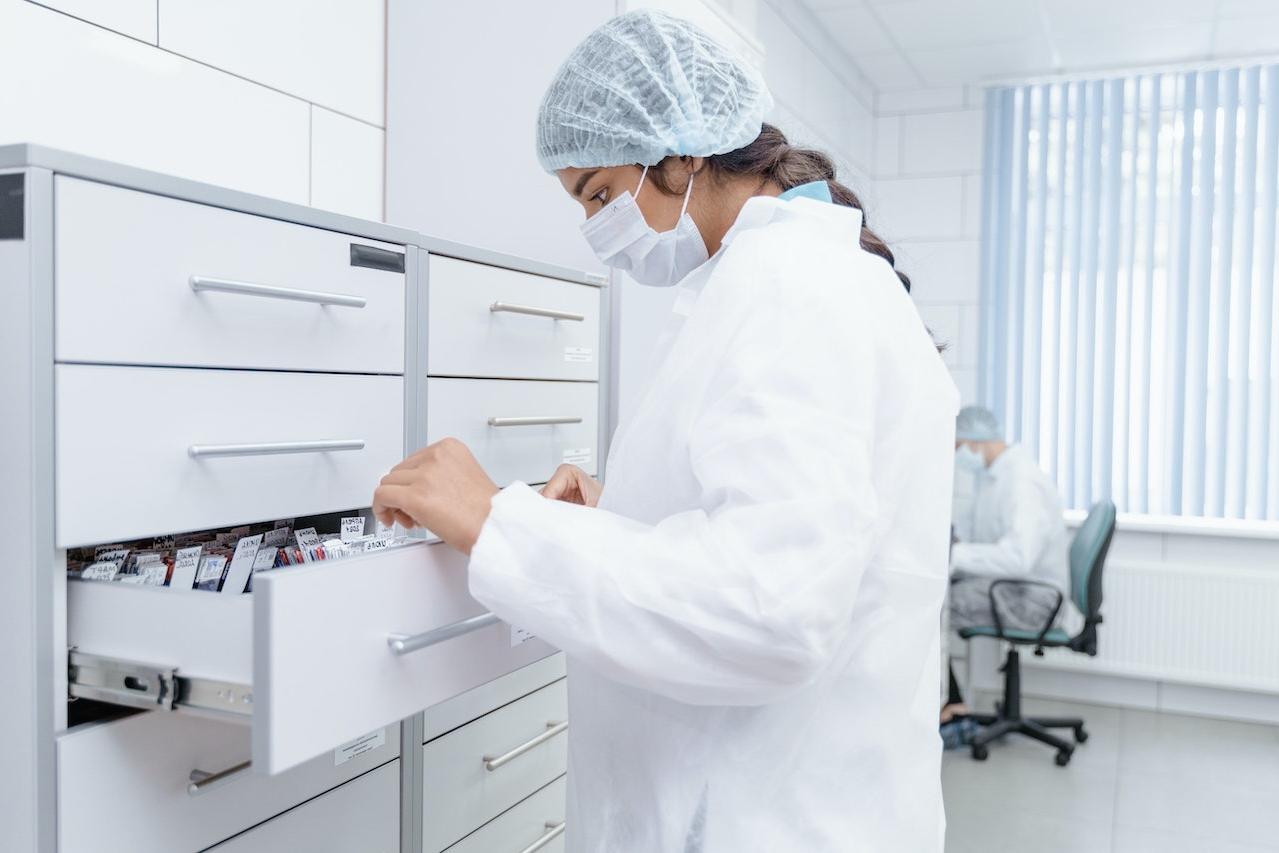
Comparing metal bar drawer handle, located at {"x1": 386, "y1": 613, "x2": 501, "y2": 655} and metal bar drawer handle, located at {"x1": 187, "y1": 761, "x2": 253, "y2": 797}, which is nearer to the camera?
metal bar drawer handle, located at {"x1": 386, "y1": 613, "x2": 501, "y2": 655}

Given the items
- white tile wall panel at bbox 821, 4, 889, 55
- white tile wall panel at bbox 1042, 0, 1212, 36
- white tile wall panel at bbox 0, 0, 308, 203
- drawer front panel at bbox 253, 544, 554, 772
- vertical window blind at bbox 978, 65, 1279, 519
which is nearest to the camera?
drawer front panel at bbox 253, 544, 554, 772

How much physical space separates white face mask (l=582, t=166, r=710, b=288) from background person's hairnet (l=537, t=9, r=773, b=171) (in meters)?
0.05

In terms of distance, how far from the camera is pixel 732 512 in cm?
80

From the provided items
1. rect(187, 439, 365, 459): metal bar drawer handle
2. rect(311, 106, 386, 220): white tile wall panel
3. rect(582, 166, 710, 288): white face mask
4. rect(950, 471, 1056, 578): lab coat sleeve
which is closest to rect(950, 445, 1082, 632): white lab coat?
rect(950, 471, 1056, 578): lab coat sleeve

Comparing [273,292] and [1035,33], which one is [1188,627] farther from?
[273,292]

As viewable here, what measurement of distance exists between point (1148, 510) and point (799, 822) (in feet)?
12.6

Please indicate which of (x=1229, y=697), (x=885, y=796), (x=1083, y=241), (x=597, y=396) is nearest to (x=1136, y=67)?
(x=1083, y=241)

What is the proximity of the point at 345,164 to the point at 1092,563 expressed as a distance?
2930 millimetres

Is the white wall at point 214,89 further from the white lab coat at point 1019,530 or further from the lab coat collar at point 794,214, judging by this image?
the white lab coat at point 1019,530

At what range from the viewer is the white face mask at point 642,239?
1.19 meters

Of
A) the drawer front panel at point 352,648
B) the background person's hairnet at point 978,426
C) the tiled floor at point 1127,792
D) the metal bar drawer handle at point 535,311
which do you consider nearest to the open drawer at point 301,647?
the drawer front panel at point 352,648

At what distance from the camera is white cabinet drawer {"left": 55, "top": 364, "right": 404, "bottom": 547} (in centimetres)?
96

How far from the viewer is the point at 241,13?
5.76 ft

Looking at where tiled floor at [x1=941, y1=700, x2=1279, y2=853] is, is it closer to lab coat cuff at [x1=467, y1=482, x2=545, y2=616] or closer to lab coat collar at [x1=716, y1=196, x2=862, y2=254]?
lab coat collar at [x1=716, y1=196, x2=862, y2=254]
